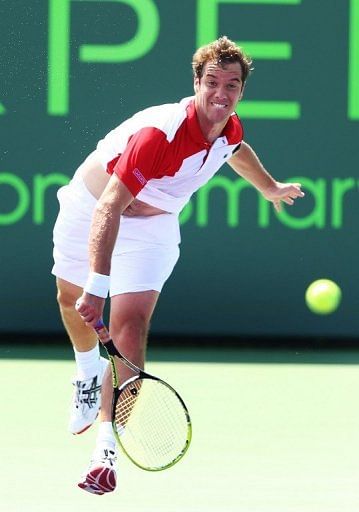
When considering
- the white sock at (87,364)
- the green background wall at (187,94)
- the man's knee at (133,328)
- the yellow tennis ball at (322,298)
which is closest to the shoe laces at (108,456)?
the man's knee at (133,328)

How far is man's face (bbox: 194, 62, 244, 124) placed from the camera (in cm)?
405

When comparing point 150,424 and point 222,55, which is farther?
point 222,55

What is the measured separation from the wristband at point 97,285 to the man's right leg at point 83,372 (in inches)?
36.8

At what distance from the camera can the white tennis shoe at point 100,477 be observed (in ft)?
12.7

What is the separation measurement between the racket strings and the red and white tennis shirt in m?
0.60

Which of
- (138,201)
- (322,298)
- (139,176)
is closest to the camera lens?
(139,176)

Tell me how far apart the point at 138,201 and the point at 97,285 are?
0.60 metres

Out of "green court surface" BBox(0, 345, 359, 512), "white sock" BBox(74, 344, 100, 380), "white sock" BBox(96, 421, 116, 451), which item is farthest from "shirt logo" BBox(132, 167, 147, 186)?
"white sock" BBox(74, 344, 100, 380)

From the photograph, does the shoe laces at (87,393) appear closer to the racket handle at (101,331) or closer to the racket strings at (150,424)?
the racket strings at (150,424)

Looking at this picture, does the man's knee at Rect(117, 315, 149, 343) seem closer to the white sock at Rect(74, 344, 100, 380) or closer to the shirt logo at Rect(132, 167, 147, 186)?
the shirt logo at Rect(132, 167, 147, 186)

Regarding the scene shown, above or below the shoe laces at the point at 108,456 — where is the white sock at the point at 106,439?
above

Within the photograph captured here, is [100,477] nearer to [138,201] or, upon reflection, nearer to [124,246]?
[124,246]

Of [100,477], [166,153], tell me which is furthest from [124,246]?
[100,477]

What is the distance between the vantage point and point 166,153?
4.03 metres
